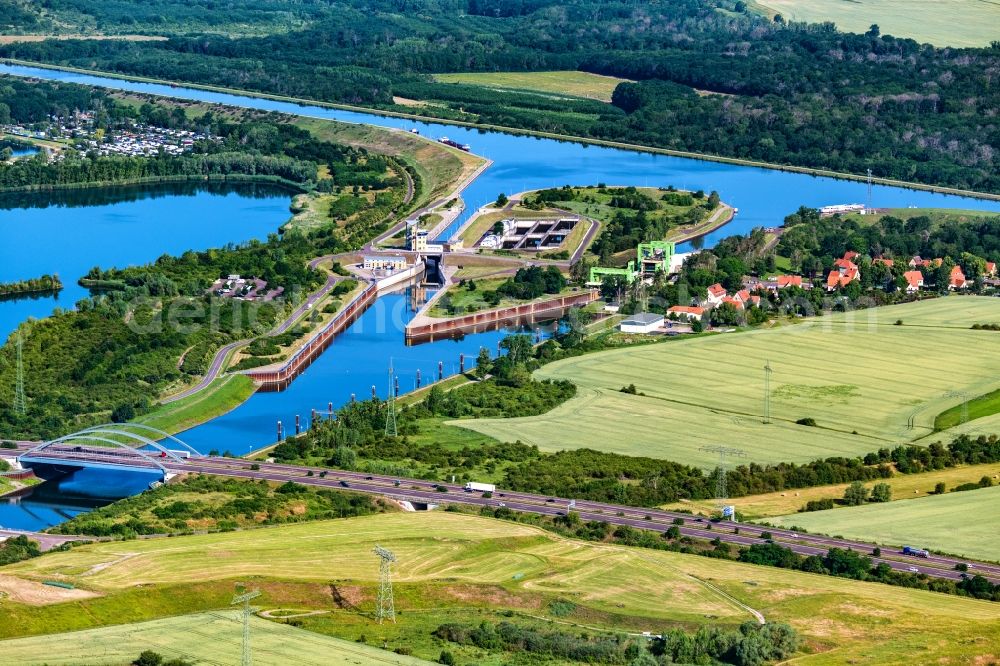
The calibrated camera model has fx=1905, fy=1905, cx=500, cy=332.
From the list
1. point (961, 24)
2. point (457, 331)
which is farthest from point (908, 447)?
point (961, 24)

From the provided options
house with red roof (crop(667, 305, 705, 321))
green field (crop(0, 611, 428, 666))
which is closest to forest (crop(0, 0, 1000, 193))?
house with red roof (crop(667, 305, 705, 321))

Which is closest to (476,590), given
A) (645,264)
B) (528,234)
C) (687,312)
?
(687,312)

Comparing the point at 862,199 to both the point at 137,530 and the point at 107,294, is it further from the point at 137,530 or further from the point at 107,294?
the point at 137,530

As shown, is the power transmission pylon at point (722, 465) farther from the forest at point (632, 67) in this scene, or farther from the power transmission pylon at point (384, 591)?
the forest at point (632, 67)

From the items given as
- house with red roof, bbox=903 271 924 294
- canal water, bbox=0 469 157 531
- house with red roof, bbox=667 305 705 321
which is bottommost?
canal water, bbox=0 469 157 531

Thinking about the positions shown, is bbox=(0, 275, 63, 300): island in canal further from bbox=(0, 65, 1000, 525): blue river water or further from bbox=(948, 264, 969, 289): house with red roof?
bbox=(948, 264, 969, 289): house with red roof

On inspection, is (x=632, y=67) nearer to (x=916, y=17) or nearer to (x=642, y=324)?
(x=916, y=17)
